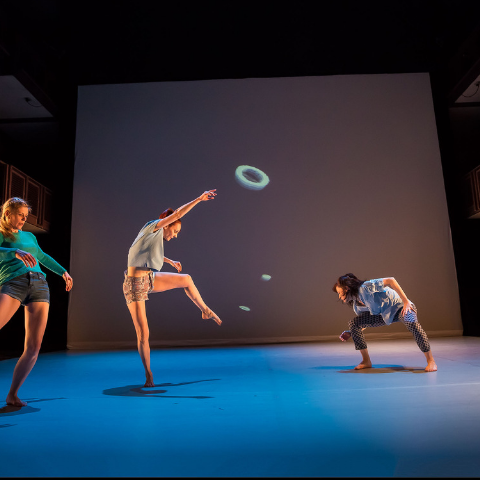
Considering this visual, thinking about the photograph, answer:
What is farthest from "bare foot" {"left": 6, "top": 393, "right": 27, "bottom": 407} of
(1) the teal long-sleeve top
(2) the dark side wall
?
(2) the dark side wall

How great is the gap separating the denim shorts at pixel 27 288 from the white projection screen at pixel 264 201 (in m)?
4.89

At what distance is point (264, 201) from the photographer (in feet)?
23.9

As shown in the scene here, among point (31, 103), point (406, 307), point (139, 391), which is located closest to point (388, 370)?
point (406, 307)

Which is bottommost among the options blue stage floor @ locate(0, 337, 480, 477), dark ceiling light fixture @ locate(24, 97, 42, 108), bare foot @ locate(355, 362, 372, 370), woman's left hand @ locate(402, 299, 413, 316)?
bare foot @ locate(355, 362, 372, 370)

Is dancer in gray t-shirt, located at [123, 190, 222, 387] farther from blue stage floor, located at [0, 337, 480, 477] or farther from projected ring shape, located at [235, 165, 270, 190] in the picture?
projected ring shape, located at [235, 165, 270, 190]

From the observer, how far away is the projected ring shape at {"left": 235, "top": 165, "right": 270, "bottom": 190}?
7.36 meters

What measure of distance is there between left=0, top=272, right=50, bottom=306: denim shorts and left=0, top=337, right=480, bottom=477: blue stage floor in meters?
0.52

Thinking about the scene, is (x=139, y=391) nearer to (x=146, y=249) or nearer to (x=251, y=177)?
(x=146, y=249)

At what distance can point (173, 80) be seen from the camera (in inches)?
304

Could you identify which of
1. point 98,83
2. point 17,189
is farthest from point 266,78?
point 17,189

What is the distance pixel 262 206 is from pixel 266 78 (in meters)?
2.30

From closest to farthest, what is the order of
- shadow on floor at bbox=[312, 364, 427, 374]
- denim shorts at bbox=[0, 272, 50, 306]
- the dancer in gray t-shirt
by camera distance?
denim shorts at bbox=[0, 272, 50, 306] → the dancer in gray t-shirt → shadow on floor at bbox=[312, 364, 427, 374]

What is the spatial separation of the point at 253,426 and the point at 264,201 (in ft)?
19.0

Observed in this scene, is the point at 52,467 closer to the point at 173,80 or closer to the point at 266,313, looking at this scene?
the point at 266,313
